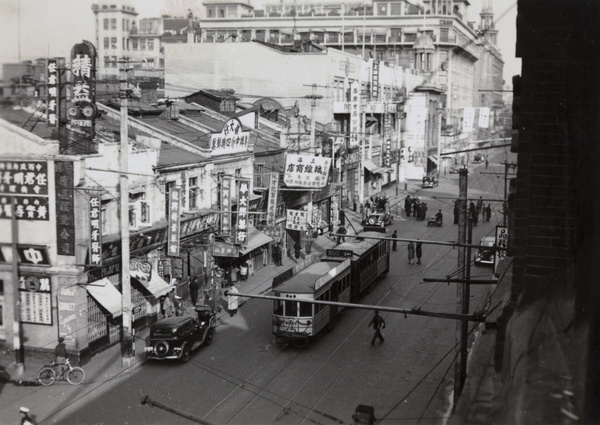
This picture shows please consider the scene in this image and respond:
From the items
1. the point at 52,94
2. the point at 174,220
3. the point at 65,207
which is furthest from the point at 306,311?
the point at 52,94

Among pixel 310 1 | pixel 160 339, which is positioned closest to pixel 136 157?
pixel 160 339

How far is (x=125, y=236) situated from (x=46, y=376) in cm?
459

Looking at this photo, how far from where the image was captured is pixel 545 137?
607 centimetres

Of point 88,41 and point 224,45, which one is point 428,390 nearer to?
point 88,41

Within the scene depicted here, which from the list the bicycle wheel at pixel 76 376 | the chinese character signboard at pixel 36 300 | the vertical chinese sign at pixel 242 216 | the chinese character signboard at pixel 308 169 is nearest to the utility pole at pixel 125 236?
the bicycle wheel at pixel 76 376

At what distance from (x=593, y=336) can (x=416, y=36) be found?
297 ft

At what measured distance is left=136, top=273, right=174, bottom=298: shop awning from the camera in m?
25.2

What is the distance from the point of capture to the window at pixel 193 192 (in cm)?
2958

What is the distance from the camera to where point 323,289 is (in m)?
24.9

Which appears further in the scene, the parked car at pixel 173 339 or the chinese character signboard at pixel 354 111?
the chinese character signboard at pixel 354 111

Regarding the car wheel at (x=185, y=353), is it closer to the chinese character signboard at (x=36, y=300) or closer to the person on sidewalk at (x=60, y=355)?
the person on sidewalk at (x=60, y=355)

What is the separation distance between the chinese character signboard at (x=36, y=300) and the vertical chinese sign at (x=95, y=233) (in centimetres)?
180

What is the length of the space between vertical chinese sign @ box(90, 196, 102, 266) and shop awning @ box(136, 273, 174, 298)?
3.55 m

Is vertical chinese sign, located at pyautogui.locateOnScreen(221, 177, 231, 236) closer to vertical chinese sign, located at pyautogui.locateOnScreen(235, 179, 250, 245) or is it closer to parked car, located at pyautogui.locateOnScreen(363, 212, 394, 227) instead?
vertical chinese sign, located at pyautogui.locateOnScreen(235, 179, 250, 245)
